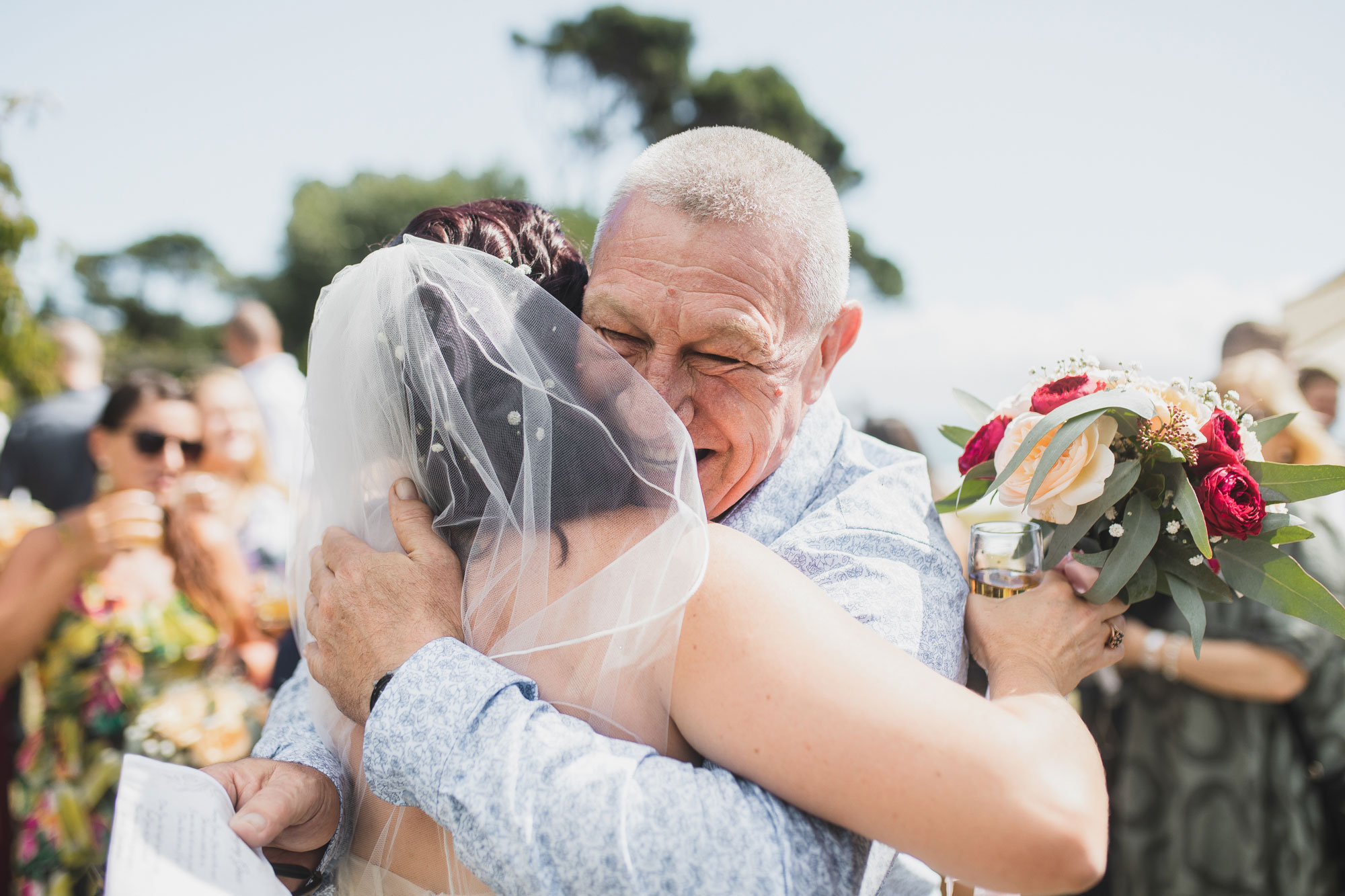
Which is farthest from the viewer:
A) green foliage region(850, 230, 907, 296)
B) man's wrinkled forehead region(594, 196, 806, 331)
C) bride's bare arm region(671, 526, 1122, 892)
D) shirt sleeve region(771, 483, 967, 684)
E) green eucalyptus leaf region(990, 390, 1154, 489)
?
green foliage region(850, 230, 907, 296)

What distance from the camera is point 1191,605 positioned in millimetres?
1686

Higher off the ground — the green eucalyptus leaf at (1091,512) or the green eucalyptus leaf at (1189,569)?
the green eucalyptus leaf at (1091,512)

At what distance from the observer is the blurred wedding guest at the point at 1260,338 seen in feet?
12.8

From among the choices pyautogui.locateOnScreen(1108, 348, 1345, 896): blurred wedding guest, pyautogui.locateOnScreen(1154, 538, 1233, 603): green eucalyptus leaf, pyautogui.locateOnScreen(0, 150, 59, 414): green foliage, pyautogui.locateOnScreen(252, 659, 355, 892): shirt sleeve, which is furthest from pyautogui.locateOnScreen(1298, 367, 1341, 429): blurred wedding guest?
pyautogui.locateOnScreen(0, 150, 59, 414): green foliage

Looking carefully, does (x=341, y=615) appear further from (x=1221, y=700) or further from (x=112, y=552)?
(x=1221, y=700)

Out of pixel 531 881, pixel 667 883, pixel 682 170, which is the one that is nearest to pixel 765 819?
pixel 667 883

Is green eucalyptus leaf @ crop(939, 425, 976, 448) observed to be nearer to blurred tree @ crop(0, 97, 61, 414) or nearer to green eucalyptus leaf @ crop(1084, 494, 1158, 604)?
green eucalyptus leaf @ crop(1084, 494, 1158, 604)

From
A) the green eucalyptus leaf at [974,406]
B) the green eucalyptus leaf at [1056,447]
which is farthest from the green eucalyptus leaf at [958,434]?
the green eucalyptus leaf at [1056,447]

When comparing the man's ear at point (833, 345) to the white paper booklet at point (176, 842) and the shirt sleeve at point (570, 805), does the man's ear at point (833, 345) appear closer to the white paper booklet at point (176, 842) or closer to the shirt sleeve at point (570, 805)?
the shirt sleeve at point (570, 805)

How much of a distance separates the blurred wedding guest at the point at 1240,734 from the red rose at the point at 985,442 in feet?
6.88

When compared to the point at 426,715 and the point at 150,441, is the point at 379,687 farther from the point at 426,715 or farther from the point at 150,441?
the point at 150,441

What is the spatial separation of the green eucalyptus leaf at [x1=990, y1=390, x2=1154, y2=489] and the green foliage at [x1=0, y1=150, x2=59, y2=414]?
12.9 feet

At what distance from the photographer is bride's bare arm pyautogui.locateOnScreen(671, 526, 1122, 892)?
43.6 inches

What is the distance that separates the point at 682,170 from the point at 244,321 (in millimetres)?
6239
